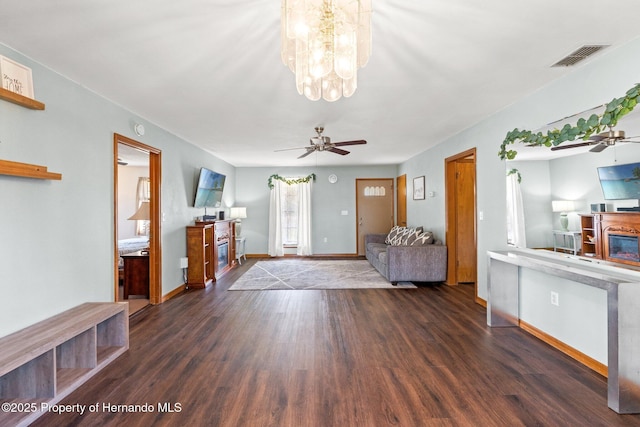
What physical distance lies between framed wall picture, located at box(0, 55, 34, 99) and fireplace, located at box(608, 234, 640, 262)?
4.48 m

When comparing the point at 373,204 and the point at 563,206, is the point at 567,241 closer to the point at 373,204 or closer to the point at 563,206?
the point at 563,206

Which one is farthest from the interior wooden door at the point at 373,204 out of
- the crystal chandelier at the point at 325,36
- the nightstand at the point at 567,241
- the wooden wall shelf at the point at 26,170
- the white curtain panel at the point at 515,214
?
the wooden wall shelf at the point at 26,170

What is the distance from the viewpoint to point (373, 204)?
780 centimetres

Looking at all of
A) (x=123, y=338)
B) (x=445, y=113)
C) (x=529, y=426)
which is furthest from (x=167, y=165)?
(x=529, y=426)

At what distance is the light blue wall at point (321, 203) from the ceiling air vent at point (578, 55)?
17.9 feet

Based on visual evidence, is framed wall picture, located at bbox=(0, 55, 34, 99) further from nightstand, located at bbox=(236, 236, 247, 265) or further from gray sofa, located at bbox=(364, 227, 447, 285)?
nightstand, located at bbox=(236, 236, 247, 265)

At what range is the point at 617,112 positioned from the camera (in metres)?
2.04

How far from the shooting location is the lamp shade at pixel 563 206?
2.53m

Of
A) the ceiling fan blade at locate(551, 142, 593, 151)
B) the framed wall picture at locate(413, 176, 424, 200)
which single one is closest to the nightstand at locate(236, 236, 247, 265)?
the framed wall picture at locate(413, 176, 424, 200)

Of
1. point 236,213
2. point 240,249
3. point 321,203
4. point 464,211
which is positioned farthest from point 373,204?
point 240,249

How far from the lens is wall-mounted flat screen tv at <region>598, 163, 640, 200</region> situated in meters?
2.04

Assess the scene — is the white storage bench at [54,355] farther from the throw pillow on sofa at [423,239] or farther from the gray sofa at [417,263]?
the throw pillow on sofa at [423,239]

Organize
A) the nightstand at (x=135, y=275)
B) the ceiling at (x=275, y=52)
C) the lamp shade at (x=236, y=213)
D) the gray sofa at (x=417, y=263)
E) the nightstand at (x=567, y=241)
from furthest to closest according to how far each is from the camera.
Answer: the lamp shade at (x=236, y=213) → the gray sofa at (x=417, y=263) → the nightstand at (x=135, y=275) → the nightstand at (x=567, y=241) → the ceiling at (x=275, y=52)

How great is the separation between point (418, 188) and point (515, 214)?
3.00m
